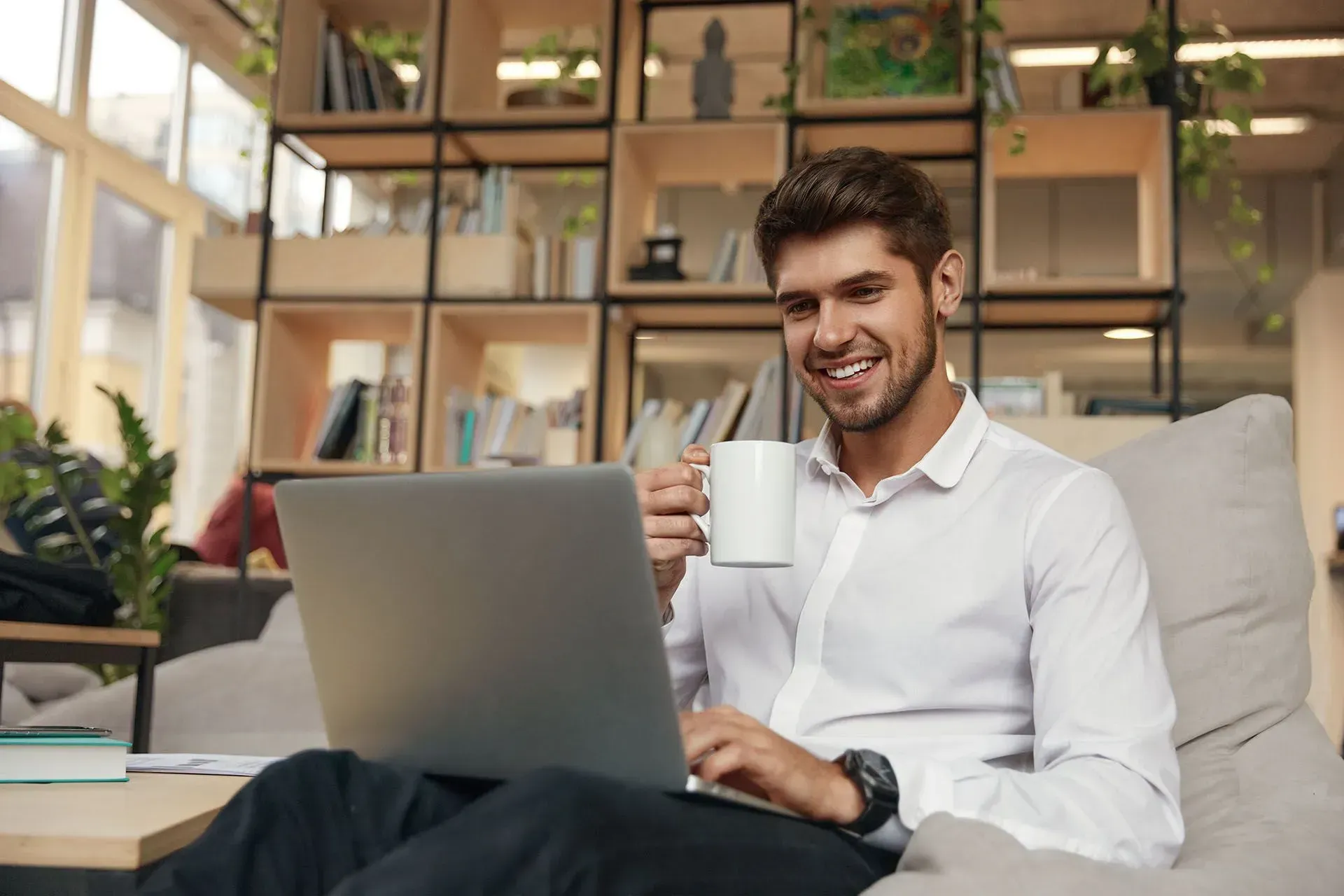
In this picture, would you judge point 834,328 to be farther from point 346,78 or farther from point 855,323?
point 346,78

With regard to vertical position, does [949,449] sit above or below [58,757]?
above

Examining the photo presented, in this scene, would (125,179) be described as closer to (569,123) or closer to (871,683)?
(569,123)

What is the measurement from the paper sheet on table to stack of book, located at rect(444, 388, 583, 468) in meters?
2.14

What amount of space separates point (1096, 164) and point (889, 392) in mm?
2517

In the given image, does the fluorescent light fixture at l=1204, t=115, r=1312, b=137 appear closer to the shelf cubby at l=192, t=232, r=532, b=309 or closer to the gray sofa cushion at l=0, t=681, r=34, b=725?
the shelf cubby at l=192, t=232, r=532, b=309

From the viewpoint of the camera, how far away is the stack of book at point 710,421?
10.5 ft

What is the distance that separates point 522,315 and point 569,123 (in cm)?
56

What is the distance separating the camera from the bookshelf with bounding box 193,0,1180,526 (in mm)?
3332

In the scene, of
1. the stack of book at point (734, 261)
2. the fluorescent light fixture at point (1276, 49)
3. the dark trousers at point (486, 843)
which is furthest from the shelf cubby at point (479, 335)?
the fluorescent light fixture at point (1276, 49)

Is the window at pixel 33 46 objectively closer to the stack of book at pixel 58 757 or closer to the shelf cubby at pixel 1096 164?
the shelf cubby at pixel 1096 164

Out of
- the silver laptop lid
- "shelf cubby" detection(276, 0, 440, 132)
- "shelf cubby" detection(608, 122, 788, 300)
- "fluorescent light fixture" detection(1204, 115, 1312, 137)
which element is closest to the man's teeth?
the silver laptop lid

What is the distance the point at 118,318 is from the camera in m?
5.79

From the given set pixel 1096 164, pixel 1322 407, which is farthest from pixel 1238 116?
pixel 1322 407

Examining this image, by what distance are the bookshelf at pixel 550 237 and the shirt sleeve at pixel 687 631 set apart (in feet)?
5.66
